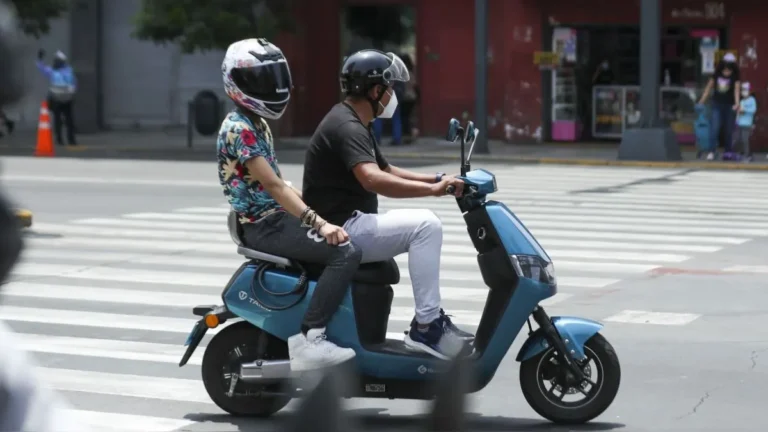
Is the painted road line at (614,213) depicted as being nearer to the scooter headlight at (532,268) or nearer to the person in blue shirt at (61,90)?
the scooter headlight at (532,268)

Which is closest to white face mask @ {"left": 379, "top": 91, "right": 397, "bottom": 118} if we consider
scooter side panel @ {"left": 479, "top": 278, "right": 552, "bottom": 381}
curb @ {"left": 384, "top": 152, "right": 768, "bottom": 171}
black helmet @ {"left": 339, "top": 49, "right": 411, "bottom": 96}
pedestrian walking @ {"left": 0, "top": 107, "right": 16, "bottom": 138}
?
black helmet @ {"left": 339, "top": 49, "right": 411, "bottom": 96}

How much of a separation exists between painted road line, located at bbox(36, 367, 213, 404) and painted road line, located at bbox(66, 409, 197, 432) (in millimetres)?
400

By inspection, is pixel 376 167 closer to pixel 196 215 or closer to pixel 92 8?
pixel 196 215

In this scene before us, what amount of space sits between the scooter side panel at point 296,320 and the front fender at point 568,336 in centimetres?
49

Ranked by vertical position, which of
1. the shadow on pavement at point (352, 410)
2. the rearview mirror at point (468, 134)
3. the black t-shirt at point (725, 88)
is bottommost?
the shadow on pavement at point (352, 410)

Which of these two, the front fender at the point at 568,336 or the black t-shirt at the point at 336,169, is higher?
the black t-shirt at the point at 336,169

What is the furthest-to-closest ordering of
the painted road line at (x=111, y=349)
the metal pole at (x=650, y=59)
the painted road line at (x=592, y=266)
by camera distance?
the metal pole at (x=650, y=59) < the painted road line at (x=592, y=266) < the painted road line at (x=111, y=349)

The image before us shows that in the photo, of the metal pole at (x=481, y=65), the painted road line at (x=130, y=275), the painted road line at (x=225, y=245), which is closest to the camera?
the painted road line at (x=130, y=275)

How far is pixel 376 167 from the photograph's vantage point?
623 cm

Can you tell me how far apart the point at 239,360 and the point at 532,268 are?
1357 millimetres

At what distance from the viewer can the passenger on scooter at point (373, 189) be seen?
244 inches

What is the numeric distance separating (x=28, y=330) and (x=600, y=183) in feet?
43.8

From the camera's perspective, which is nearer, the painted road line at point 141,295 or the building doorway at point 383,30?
the painted road line at point 141,295

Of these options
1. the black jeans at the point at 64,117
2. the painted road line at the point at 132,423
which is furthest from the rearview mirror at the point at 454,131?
the black jeans at the point at 64,117
